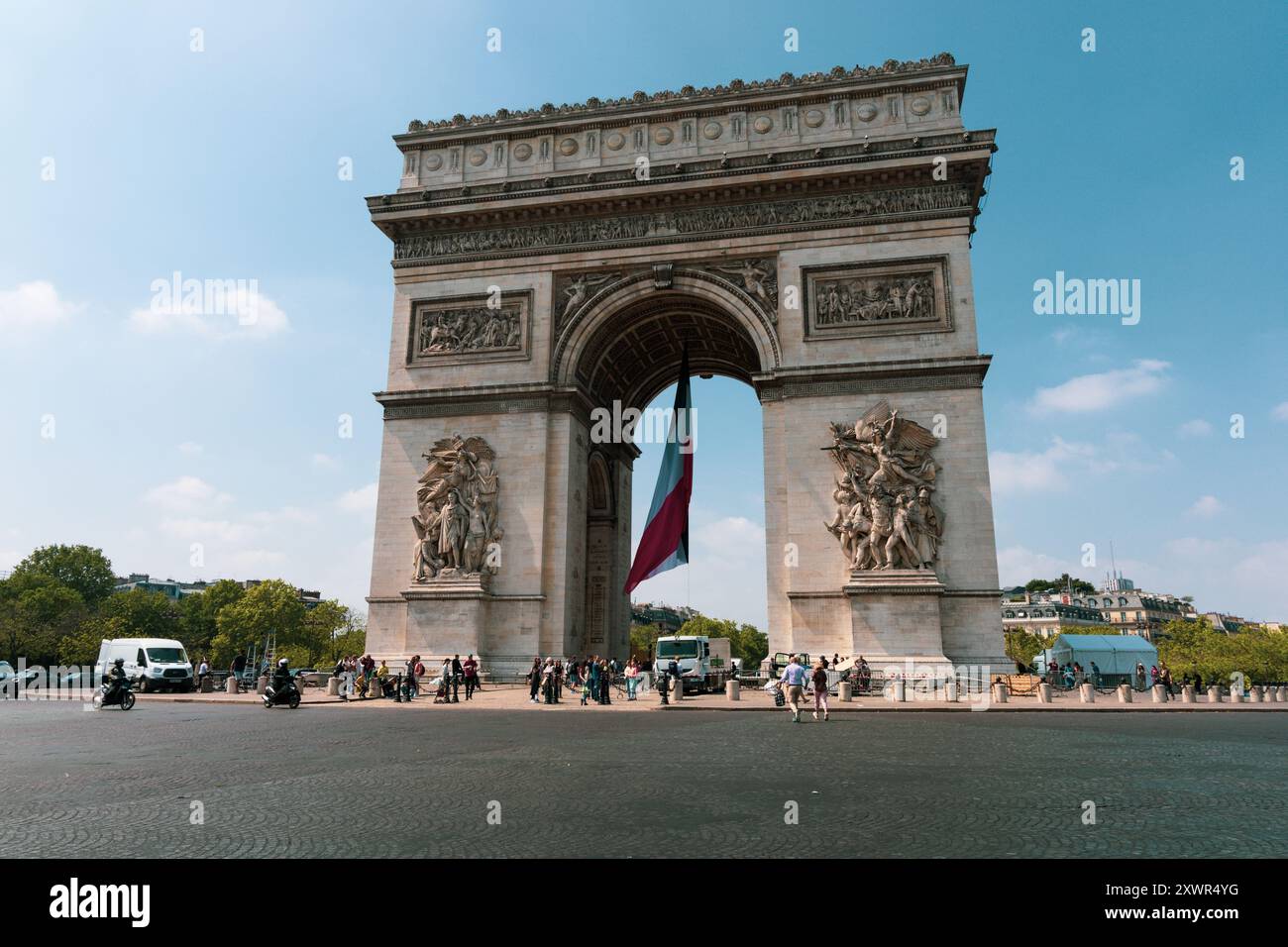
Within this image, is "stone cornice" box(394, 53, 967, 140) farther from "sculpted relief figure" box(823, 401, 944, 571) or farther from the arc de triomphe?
"sculpted relief figure" box(823, 401, 944, 571)

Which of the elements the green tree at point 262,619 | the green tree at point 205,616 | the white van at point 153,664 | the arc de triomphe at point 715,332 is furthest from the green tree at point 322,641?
the arc de triomphe at point 715,332

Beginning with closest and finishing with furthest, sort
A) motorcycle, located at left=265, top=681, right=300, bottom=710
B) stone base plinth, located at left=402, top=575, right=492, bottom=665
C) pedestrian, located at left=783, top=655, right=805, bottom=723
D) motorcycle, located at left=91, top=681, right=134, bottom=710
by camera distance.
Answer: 1. pedestrian, located at left=783, top=655, right=805, bottom=723
2. motorcycle, located at left=91, top=681, right=134, bottom=710
3. motorcycle, located at left=265, top=681, right=300, bottom=710
4. stone base plinth, located at left=402, top=575, right=492, bottom=665

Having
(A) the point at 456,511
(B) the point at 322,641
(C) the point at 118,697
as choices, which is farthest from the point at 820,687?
(B) the point at 322,641

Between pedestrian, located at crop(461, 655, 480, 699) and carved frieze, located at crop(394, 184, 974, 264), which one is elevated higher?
carved frieze, located at crop(394, 184, 974, 264)

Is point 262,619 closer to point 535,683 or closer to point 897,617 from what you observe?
point 535,683

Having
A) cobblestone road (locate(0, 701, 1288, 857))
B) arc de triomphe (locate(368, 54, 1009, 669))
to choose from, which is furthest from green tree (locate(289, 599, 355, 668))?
cobblestone road (locate(0, 701, 1288, 857))

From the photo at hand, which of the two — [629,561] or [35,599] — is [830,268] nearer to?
[629,561]
